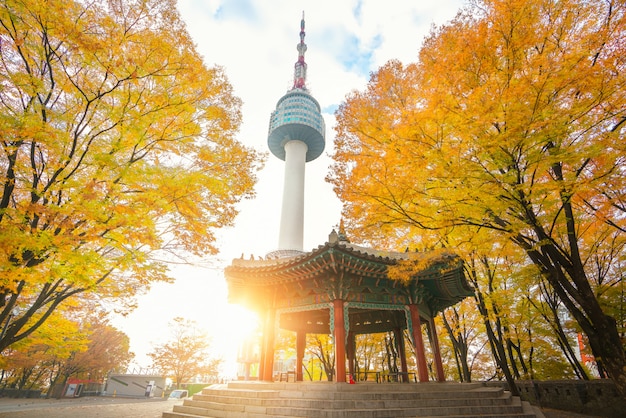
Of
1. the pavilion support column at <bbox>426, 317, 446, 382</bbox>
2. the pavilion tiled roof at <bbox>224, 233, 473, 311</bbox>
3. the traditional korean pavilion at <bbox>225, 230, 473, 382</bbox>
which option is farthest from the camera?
the pavilion support column at <bbox>426, 317, 446, 382</bbox>

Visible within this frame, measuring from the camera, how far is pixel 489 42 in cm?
721

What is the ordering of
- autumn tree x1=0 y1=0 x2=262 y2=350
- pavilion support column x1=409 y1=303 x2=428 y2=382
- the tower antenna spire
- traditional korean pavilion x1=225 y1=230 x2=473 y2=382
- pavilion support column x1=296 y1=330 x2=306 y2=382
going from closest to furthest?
autumn tree x1=0 y1=0 x2=262 y2=350
traditional korean pavilion x1=225 y1=230 x2=473 y2=382
pavilion support column x1=409 y1=303 x2=428 y2=382
pavilion support column x1=296 y1=330 x2=306 y2=382
the tower antenna spire

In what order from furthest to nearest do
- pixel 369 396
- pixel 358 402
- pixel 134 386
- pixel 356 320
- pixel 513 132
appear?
pixel 134 386, pixel 356 320, pixel 369 396, pixel 358 402, pixel 513 132

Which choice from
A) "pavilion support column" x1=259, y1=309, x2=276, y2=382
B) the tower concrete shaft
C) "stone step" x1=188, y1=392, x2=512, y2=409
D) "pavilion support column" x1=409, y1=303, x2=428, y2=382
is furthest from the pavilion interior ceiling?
the tower concrete shaft

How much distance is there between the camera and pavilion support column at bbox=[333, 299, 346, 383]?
33.2ft

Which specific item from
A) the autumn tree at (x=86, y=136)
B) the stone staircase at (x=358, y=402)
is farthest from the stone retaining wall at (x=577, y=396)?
the autumn tree at (x=86, y=136)

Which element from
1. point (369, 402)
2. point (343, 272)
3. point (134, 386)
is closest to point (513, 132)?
point (343, 272)

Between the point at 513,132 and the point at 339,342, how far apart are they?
840 cm

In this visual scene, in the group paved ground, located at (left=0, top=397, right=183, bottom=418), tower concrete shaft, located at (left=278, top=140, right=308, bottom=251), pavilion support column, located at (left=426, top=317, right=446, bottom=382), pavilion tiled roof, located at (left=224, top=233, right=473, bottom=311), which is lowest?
paved ground, located at (left=0, top=397, right=183, bottom=418)

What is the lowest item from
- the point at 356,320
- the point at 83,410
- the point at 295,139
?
the point at 83,410

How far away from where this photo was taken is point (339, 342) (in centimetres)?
1052

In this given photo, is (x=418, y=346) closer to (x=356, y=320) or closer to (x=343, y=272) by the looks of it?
(x=343, y=272)

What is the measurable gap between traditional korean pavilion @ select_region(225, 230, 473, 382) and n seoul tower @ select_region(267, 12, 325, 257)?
3040 centimetres

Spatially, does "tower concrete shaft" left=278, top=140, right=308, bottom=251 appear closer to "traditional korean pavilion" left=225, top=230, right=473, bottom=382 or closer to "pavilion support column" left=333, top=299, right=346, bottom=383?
"traditional korean pavilion" left=225, top=230, right=473, bottom=382
